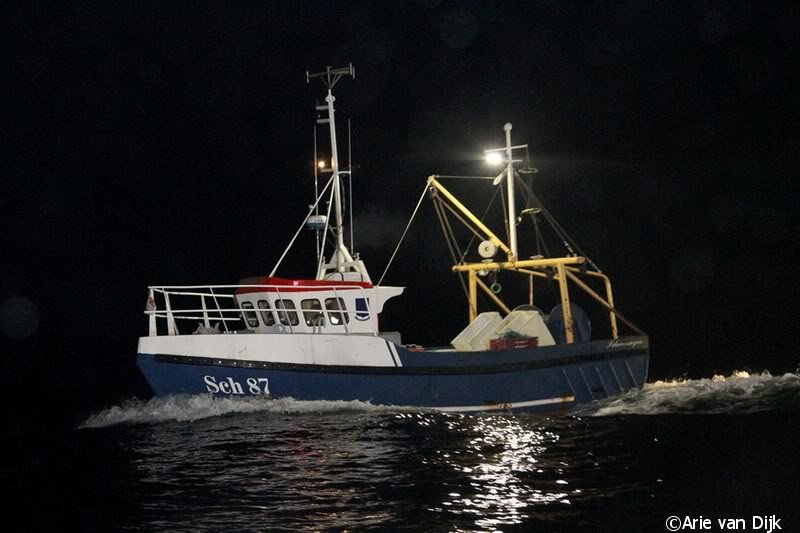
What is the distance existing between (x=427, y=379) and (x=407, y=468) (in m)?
6.15

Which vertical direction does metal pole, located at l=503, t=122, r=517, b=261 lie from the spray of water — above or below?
above

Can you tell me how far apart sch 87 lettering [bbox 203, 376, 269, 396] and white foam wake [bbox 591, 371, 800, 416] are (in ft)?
24.0

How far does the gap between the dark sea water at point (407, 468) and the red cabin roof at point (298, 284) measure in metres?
2.72

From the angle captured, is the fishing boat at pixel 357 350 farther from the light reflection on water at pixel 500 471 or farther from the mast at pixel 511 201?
the light reflection on water at pixel 500 471

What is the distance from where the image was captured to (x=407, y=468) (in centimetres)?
1390

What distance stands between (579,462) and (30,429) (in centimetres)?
1381

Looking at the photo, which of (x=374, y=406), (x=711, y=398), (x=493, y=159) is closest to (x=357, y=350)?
(x=374, y=406)

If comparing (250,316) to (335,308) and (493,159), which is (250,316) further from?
(493,159)

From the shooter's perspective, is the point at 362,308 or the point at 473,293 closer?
the point at 362,308

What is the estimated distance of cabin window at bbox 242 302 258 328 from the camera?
2103 cm

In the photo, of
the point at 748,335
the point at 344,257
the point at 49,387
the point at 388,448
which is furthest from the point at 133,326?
the point at 388,448

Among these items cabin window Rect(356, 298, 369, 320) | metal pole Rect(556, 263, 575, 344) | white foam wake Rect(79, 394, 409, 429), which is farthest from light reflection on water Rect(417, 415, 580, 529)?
metal pole Rect(556, 263, 575, 344)

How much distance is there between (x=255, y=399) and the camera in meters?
19.1

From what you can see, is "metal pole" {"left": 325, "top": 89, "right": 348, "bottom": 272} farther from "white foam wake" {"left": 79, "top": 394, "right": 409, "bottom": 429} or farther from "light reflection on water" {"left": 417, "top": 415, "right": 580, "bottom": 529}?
"light reflection on water" {"left": 417, "top": 415, "right": 580, "bottom": 529}
